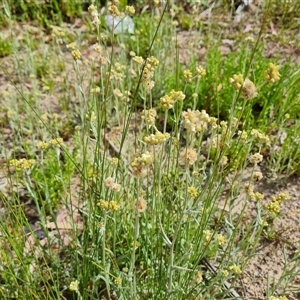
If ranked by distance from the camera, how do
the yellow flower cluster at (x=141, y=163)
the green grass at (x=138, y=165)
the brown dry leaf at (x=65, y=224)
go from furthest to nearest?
the brown dry leaf at (x=65, y=224), the green grass at (x=138, y=165), the yellow flower cluster at (x=141, y=163)

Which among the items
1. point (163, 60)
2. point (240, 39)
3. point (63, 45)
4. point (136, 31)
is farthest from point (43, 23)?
point (240, 39)

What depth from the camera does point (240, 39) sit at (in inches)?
121

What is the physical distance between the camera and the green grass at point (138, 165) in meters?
1.29

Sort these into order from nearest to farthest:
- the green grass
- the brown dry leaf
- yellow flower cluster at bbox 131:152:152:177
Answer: yellow flower cluster at bbox 131:152:152:177 → the green grass → the brown dry leaf

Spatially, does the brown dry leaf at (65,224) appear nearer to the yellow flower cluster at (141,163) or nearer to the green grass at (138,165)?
the green grass at (138,165)

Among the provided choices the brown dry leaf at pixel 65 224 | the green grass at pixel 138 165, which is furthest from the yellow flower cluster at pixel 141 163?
the brown dry leaf at pixel 65 224

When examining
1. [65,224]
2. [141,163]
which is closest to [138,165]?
[141,163]

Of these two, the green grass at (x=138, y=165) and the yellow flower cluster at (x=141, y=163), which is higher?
the yellow flower cluster at (x=141, y=163)

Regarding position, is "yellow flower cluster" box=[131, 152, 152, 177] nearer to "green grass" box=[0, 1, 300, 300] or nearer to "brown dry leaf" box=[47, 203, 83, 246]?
"green grass" box=[0, 1, 300, 300]

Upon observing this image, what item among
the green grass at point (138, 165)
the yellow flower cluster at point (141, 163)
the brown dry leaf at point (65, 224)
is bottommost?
the brown dry leaf at point (65, 224)

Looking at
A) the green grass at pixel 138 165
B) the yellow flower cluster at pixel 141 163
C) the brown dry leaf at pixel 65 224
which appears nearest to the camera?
the yellow flower cluster at pixel 141 163

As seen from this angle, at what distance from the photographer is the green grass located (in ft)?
4.24

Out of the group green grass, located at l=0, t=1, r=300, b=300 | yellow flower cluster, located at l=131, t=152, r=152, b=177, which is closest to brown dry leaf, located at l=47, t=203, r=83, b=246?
green grass, located at l=0, t=1, r=300, b=300

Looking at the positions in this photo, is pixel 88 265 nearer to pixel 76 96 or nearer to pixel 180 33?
pixel 76 96
